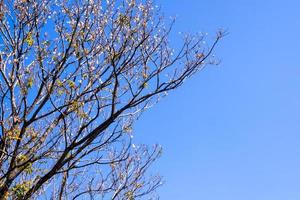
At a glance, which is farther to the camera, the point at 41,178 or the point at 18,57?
the point at 18,57

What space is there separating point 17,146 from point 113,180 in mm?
5760

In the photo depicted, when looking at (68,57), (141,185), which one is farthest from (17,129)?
(141,185)

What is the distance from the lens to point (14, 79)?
1062 cm

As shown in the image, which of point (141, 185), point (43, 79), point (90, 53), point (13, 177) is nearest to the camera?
point (13, 177)

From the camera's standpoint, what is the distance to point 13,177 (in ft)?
31.5

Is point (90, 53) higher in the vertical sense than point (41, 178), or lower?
higher

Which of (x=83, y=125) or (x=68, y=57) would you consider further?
(x=68, y=57)

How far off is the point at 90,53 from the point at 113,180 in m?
5.19

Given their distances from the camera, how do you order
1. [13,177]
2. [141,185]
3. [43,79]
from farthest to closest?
[141,185] → [43,79] → [13,177]

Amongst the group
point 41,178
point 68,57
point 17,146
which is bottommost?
point 41,178

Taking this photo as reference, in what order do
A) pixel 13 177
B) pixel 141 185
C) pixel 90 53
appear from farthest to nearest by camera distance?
pixel 141 185 < pixel 90 53 < pixel 13 177

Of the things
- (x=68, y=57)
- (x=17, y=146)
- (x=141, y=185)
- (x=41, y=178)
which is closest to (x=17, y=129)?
(x=17, y=146)

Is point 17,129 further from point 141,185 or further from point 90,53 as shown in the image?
point 141,185

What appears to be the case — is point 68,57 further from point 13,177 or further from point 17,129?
point 13,177
